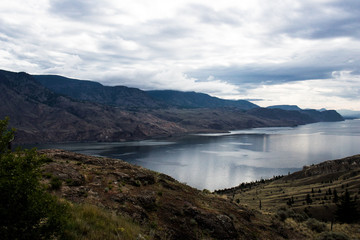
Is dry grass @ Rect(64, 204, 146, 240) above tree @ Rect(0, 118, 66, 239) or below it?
below

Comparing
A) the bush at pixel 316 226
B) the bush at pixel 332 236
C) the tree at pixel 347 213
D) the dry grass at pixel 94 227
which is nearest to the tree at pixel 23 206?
the dry grass at pixel 94 227

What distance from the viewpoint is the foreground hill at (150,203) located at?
13695 millimetres

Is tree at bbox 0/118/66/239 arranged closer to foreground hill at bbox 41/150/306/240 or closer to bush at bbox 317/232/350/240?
foreground hill at bbox 41/150/306/240

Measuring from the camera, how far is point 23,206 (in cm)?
612

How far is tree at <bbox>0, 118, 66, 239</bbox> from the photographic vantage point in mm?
5992

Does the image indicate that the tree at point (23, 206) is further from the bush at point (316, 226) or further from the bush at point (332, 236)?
the bush at point (316, 226)

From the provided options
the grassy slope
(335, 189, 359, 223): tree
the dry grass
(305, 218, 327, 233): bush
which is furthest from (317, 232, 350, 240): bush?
the dry grass

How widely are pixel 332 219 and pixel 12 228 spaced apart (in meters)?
42.6

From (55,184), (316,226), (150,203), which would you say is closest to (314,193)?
(316,226)

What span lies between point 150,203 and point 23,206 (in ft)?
33.5

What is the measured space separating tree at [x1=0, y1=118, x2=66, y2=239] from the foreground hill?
6071 millimetres

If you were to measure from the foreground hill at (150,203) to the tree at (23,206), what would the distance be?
19.9 feet

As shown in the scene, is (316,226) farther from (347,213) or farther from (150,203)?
(150,203)

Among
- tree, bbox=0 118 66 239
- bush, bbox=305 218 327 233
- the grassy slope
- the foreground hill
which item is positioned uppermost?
tree, bbox=0 118 66 239
